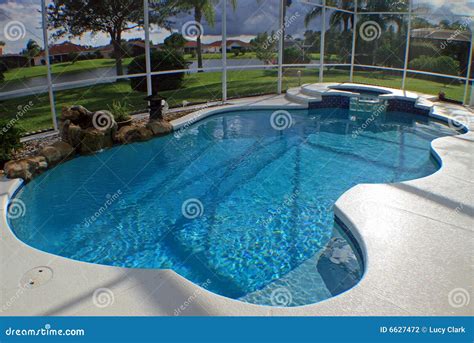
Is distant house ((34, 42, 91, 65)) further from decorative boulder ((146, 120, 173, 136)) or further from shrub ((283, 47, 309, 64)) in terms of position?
shrub ((283, 47, 309, 64))

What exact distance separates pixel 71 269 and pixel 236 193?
293cm

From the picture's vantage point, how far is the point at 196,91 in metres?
14.8

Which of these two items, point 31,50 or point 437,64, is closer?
point 31,50

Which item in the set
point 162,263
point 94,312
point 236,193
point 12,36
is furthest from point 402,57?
point 94,312

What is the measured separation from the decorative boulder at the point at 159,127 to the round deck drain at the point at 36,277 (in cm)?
536

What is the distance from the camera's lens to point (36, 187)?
656cm

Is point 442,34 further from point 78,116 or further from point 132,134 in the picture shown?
point 78,116

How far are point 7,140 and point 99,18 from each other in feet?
19.2

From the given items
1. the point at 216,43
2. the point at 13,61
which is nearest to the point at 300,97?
the point at 216,43

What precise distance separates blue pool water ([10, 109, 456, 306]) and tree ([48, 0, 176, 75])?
4.00m

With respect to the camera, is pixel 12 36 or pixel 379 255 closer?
pixel 379 255

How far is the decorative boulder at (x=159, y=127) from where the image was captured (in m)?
9.11

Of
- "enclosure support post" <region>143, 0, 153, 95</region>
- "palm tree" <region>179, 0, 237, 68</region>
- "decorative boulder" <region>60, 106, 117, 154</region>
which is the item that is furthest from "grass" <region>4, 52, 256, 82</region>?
"enclosure support post" <region>143, 0, 153, 95</region>
